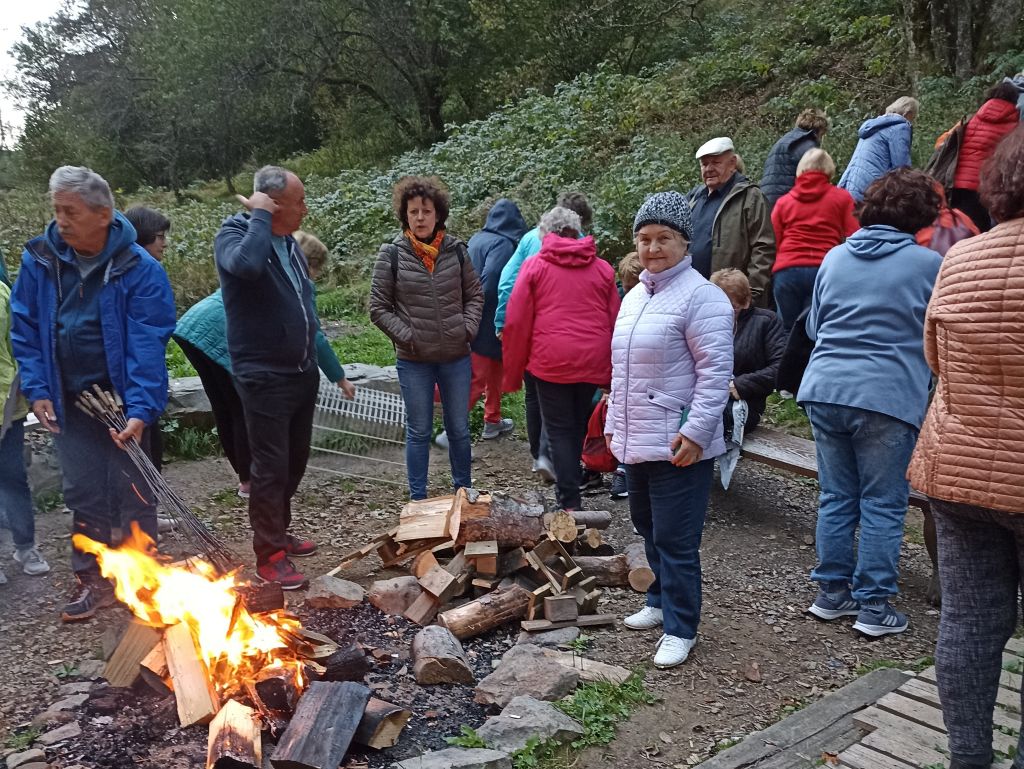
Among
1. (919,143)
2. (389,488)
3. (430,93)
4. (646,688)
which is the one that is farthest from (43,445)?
(430,93)

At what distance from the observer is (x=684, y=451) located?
11.8ft

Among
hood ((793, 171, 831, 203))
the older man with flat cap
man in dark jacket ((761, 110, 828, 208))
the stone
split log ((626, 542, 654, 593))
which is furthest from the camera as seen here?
man in dark jacket ((761, 110, 828, 208))

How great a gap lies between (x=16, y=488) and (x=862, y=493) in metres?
4.57

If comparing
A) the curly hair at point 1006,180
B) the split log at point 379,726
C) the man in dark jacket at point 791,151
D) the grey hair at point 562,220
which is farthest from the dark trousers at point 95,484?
the man in dark jacket at point 791,151

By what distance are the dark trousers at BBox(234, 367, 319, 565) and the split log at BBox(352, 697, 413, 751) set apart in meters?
1.63

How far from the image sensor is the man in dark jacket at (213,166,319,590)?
4227 millimetres

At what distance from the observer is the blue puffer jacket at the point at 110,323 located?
Answer: 4152mm

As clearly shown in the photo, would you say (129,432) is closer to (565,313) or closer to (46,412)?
(46,412)

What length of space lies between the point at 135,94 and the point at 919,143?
2573 cm

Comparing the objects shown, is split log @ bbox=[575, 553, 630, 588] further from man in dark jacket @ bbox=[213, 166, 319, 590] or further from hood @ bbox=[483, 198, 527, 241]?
hood @ bbox=[483, 198, 527, 241]

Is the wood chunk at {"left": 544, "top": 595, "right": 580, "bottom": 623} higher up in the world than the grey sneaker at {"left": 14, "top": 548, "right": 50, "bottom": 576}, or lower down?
lower down

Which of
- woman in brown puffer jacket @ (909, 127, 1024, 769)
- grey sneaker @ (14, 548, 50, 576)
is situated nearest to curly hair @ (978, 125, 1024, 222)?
woman in brown puffer jacket @ (909, 127, 1024, 769)

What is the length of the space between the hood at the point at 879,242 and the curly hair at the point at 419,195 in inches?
98.2

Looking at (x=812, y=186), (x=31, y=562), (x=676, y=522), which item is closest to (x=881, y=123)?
(x=812, y=186)
